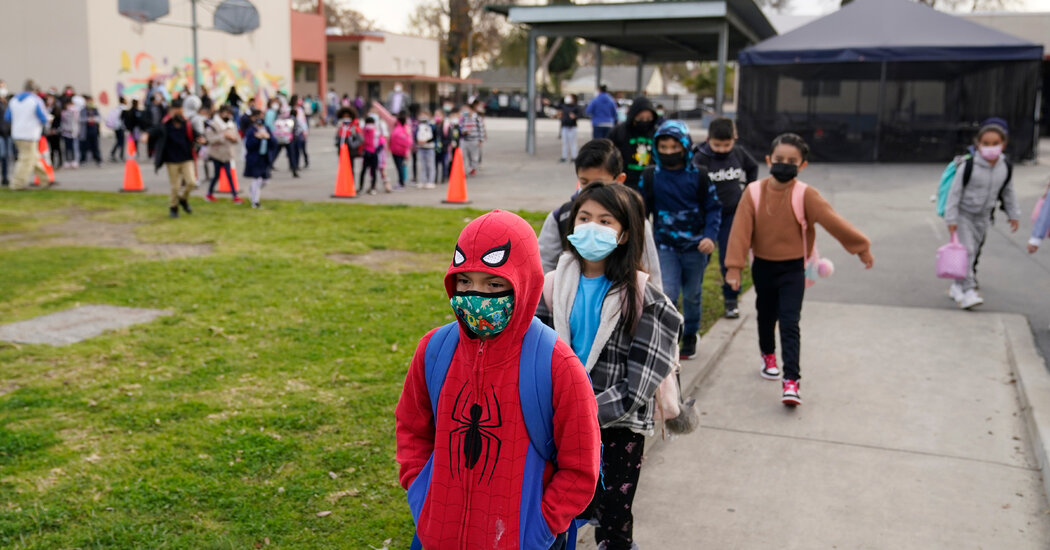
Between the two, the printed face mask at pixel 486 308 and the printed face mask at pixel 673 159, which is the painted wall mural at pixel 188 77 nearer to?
the printed face mask at pixel 673 159

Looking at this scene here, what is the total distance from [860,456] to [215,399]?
12.8ft

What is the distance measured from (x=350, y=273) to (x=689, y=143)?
4879 mm

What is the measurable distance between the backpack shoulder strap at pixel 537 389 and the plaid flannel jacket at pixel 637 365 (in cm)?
82

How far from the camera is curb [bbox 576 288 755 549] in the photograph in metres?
5.78

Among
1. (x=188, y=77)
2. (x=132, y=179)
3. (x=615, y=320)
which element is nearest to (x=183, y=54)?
(x=188, y=77)

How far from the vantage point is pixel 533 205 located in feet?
49.2

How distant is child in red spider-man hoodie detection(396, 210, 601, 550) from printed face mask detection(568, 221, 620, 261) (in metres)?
0.90

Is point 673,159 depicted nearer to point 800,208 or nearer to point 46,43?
point 800,208

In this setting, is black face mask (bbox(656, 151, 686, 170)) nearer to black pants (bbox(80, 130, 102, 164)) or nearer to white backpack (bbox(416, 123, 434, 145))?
white backpack (bbox(416, 123, 434, 145))

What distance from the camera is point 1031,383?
588 cm

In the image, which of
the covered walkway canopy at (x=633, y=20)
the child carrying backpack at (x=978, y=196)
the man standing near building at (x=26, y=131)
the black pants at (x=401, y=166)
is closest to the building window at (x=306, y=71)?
the covered walkway canopy at (x=633, y=20)

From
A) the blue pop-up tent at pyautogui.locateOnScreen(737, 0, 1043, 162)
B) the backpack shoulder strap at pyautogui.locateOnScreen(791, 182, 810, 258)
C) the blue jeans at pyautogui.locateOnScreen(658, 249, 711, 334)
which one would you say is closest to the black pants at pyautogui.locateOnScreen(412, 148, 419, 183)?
the blue pop-up tent at pyautogui.locateOnScreen(737, 0, 1043, 162)

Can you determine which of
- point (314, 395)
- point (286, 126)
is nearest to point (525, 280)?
point (314, 395)

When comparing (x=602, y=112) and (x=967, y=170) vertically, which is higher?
(x=602, y=112)
